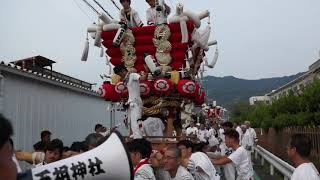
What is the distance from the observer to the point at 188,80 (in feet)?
28.6

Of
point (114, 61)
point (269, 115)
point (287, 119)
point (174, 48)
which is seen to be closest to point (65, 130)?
point (114, 61)

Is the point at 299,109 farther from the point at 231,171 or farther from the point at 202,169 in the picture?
the point at 202,169

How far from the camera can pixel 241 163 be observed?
705 centimetres

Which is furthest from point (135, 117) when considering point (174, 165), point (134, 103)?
point (174, 165)

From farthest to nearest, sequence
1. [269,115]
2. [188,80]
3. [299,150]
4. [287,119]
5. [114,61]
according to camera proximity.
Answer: [269,115] < [287,119] < [114,61] < [188,80] < [299,150]

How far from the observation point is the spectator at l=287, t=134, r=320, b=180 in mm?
4413

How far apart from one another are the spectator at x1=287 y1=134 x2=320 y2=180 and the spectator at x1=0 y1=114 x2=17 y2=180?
3.03 meters

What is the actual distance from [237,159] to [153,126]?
2.14m

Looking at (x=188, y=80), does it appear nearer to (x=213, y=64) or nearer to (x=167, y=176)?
(x=213, y=64)

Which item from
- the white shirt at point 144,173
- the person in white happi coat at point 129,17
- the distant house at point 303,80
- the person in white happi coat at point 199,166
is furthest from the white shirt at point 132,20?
the distant house at point 303,80

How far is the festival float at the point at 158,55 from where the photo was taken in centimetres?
867

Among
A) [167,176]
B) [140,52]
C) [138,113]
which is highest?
[140,52]

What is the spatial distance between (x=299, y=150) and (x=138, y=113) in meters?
3.94

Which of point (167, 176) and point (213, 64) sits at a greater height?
point (213, 64)
